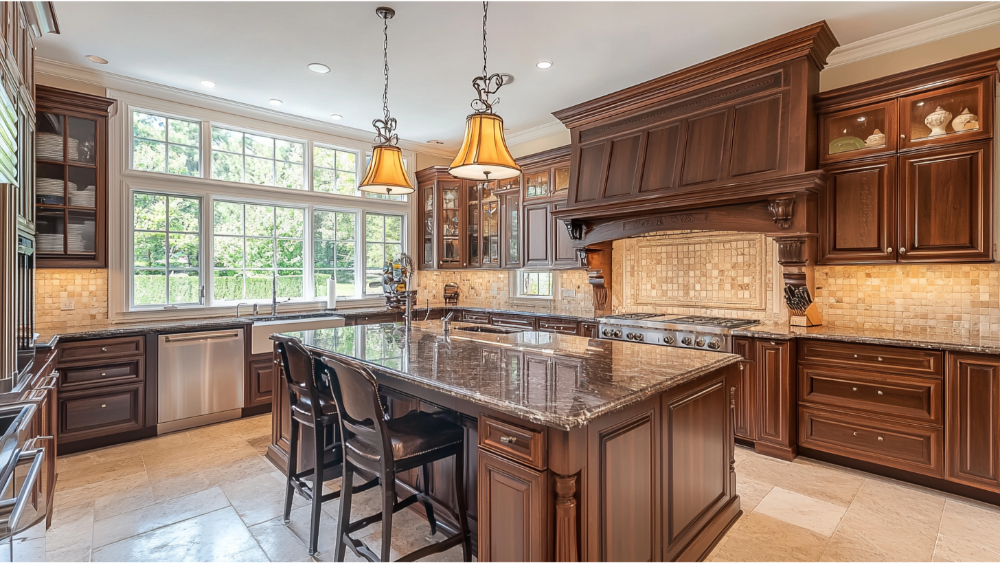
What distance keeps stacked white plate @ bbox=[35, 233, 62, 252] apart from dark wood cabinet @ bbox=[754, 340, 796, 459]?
5.57 m

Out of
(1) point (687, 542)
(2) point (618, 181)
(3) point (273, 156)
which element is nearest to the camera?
(1) point (687, 542)

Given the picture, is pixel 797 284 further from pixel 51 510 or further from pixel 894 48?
pixel 51 510

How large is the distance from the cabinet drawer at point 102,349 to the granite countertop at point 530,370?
1.79 meters

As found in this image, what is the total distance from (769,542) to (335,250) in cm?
503

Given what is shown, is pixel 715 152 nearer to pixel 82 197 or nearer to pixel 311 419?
pixel 311 419

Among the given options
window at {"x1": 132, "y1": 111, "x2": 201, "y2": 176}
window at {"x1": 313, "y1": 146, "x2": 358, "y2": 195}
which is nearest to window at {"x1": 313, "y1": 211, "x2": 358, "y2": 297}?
window at {"x1": 313, "y1": 146, "x2": 358, "y2": 195}

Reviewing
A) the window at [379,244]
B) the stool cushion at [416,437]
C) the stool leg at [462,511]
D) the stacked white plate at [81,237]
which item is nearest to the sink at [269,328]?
the window at [379,244]

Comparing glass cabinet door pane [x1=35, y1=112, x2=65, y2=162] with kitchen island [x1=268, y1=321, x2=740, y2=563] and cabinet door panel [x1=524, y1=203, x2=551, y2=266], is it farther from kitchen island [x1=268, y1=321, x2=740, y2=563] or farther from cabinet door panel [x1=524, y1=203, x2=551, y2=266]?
cabinet door panel [x1=524, y1=203, x2=551, y2=266]

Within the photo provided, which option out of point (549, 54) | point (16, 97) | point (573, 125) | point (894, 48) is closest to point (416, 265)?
point (573, 125)

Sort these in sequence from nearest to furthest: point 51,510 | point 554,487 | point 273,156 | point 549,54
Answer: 1. point 554,487
2. point 51,510
3. point 549,54
4. point 273,156

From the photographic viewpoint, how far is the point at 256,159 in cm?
507

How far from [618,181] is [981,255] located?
2.51m

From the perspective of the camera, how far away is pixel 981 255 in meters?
2.94

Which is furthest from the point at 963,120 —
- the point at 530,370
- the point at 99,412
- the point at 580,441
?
the point at 99,412
